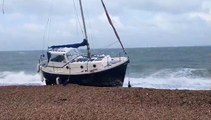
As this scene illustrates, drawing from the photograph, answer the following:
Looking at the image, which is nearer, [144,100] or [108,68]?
[144,100]

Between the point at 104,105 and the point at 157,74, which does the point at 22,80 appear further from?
the point at 104,105

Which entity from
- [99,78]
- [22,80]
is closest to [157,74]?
[22,80]

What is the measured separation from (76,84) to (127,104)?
10.4 metres

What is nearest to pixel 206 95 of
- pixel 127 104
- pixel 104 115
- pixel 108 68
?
pixel 127 104

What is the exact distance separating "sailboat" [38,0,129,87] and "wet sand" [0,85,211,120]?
5580mm

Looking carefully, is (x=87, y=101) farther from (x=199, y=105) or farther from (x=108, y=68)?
(x=108, y=68)

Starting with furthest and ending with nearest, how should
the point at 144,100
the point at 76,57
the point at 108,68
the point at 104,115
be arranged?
the point at 76,57 → the point at 108,68 → the point at 144,100 → the point at 104,115

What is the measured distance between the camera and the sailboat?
88.5ft

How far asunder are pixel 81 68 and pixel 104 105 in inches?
426

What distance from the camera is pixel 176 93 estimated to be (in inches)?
768

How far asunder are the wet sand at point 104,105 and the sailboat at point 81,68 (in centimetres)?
558

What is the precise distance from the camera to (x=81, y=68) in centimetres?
2725

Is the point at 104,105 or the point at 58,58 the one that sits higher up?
the point at 58,58

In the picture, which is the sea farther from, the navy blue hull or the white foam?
the navy blue hull
